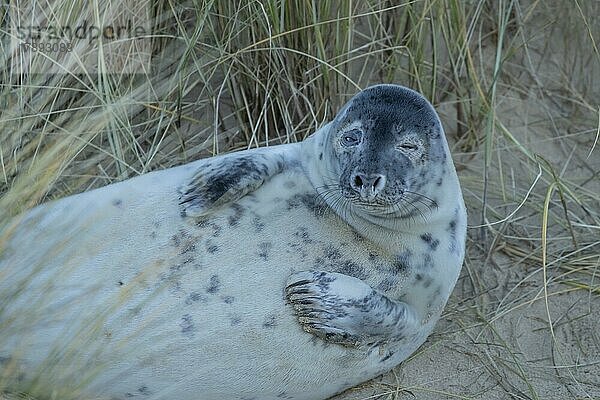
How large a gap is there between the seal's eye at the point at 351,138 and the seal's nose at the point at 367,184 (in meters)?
0.14

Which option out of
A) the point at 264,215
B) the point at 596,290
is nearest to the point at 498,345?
the point at 596,290

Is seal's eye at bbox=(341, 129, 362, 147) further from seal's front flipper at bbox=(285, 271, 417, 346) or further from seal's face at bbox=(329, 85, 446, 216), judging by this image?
seal's front flipper at bbox=(285, 271, 417, 346)

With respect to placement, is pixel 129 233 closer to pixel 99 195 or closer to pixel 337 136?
pixel 99 195

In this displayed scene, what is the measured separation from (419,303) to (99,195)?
3.23 feet

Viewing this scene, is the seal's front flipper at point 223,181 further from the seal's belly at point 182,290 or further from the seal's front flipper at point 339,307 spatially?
the seal's front flipper at point 339,307

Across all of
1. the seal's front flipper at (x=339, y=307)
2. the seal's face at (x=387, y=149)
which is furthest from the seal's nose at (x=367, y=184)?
the seal's front flipper at (x=339, y=307)

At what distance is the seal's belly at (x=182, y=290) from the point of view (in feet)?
9.09

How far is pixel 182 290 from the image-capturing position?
113 inches

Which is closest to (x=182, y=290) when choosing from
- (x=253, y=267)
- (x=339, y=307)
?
(x=253, y=267)

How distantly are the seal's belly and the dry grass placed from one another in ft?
1.02

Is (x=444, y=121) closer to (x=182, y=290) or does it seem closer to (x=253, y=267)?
(x=253, y=267)

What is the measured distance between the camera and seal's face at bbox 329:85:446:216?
2.69 metres

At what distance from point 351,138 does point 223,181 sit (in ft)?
1.32

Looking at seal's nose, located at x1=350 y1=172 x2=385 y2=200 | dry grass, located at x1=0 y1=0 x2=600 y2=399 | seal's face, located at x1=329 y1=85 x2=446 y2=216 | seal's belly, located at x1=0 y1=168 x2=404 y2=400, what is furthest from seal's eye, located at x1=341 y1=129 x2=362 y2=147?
dry grass, located at x1=0 y1=0 x2=600 y2=399
